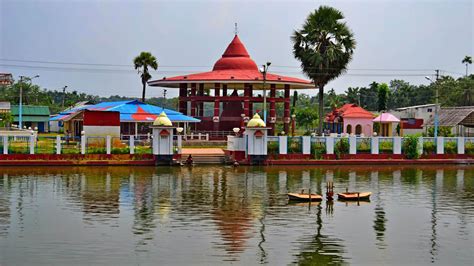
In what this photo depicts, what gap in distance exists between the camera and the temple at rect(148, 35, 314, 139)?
57656mm

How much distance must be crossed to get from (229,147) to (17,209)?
21.9 metres

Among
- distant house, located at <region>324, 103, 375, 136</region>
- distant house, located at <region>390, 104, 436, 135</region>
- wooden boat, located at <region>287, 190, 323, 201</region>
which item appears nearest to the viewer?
wooden boat, located at <region>287, 190, 323, 201</region>

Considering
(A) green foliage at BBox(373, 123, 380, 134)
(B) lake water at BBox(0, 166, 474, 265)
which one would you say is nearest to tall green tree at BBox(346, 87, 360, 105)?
(A) green foliage at BBox(373, 123, 380, 134)

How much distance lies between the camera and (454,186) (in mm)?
31562

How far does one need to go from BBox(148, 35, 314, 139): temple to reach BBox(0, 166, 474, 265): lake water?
75.9 ft

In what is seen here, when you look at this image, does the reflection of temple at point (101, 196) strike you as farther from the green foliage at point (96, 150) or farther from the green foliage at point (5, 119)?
the green foliage at point (5, 119)

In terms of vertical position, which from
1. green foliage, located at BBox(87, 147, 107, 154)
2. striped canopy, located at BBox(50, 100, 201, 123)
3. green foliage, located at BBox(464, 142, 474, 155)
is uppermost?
striped canopy, located at BBox(50, 100, 201, 123)

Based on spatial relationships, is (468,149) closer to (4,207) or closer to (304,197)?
(304,197)

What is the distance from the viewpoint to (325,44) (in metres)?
51.2

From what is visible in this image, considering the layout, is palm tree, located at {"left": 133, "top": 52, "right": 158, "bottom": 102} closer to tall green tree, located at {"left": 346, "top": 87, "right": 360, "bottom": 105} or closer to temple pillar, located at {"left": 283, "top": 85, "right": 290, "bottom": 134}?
temple pillar, located at {"left": 283, "top": 85, "right": 290, "bottom": 134}

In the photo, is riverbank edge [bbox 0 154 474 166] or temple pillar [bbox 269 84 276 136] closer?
riverbank edge [bbox 0 154 474 166]

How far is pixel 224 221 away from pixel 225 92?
41071 mm

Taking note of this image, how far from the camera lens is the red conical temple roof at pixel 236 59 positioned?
62281 millimetres

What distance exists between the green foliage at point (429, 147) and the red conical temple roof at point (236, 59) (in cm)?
2197
